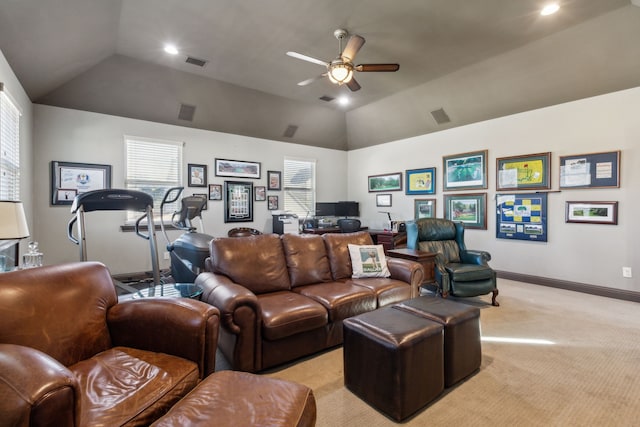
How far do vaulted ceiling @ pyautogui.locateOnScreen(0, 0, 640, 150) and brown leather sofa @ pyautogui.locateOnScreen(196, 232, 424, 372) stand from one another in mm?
2443

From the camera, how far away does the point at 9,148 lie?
3162mm

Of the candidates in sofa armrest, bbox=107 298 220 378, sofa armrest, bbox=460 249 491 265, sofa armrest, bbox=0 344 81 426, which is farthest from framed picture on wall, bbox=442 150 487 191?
sofa armrest, bbox=0 344 81 426

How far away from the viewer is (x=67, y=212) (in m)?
A: 4.50

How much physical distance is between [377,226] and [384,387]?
5519mm

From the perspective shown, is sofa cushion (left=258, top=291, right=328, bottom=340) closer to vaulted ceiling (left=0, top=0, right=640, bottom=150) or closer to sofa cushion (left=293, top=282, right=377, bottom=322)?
sofa cushion (left=293, top=282, right=377, bottom=322)

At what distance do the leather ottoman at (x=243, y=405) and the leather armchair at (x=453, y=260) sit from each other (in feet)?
9.52

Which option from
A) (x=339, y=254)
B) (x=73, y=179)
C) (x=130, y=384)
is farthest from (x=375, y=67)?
(x=73, y=179)

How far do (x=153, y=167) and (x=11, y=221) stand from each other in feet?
12.2

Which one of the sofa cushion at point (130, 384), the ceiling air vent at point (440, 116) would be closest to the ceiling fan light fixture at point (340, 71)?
the ceiling air vent at point (440, 116)

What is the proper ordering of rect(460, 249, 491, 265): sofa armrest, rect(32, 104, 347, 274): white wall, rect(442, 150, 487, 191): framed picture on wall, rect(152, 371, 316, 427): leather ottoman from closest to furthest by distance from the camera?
rect(152, 371, 316, 427): leather ottoman
rect(460, 249, 491, 265): sofa armrest
rect(32, 104, 347, 274): white wall
rect(442, 150, 487, 191): framed picture on wall

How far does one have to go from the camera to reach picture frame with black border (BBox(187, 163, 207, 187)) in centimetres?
556

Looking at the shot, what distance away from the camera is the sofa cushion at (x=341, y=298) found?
2.59m

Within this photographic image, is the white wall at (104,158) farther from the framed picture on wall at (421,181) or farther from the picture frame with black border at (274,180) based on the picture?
the framed picture on wall at (421,181)

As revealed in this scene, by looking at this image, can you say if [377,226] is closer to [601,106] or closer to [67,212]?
[601,106]
